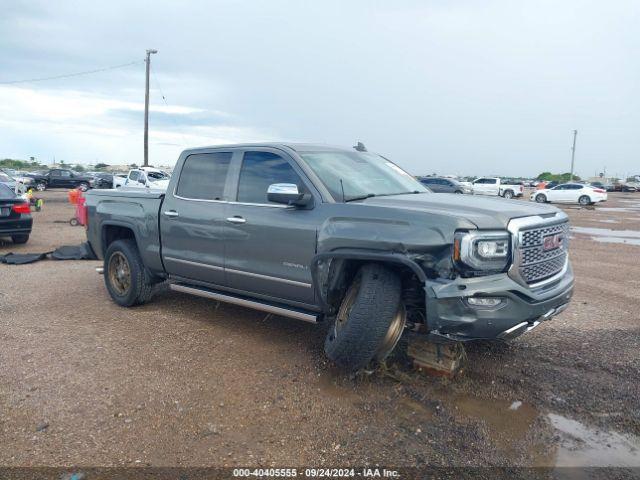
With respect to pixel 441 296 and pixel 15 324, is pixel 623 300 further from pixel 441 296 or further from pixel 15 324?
pixel 15 324

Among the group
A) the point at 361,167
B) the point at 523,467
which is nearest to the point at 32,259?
the point at 361,167

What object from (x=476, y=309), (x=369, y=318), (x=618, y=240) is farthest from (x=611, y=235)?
(x=369, y=318)

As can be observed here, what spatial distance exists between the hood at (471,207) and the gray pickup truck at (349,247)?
13 millimetres

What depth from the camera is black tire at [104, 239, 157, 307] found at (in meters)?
6.14

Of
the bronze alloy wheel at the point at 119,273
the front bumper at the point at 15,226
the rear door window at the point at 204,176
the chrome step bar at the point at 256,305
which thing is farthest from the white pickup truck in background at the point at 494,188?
the chrome step bar at the point at 256,305

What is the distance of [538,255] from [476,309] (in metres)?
0.78

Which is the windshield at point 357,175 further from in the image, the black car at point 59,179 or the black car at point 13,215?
the black car at point 59,179

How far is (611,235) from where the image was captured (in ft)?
52.2

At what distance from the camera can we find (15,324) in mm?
5617

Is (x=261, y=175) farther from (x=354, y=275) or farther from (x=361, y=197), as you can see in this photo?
(x=354, y=275)

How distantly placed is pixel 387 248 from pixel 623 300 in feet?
15.9

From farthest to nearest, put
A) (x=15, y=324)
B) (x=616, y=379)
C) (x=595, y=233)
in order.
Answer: (x=595, y=233) → (x=15, y=324) → (x=616, y=379)

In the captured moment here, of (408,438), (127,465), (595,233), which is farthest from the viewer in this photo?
(595,233)

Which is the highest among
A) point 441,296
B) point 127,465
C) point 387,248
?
point 387,248
